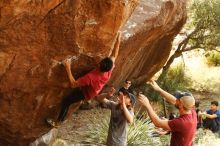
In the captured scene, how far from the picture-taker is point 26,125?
28.4 feet

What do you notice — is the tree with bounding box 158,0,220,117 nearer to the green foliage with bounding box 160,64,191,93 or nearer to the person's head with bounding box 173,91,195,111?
the green foliage with bounding box 160,64,191,93

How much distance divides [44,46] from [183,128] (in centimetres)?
242

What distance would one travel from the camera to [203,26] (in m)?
18.3

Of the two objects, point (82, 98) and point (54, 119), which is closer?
point (82, 98)

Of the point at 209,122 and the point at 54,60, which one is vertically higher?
the point at 54,60

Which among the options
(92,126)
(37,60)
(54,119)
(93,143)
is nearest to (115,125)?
(54,119)

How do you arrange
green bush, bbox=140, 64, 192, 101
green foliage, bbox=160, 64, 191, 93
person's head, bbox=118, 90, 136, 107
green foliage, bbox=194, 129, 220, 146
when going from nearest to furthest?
person's head, bbox=118, 90, 136, 107 < green foliage, bbox=194, 129, 220, 146 < green bush, bbox=140, 64, 192, 101 < green foliage, bbox=160, 64, 191, 93

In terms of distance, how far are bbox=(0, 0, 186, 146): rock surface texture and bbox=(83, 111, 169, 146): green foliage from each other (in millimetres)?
2746

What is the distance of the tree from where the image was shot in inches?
701

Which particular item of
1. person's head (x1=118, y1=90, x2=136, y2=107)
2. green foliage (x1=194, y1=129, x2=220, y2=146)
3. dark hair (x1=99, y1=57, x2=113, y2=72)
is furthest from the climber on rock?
green foliage (x1=194, y1=129, x2=220, y2=146)

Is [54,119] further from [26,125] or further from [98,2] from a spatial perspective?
[98,2]

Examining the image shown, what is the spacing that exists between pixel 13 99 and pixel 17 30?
169cm

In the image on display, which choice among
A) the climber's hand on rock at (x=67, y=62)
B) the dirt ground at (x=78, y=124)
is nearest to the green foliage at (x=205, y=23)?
the dirt ground at (x=78, y=124)

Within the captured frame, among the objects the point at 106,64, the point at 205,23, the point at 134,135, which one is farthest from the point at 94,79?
the point at 205,23
